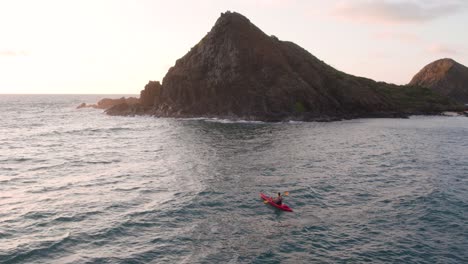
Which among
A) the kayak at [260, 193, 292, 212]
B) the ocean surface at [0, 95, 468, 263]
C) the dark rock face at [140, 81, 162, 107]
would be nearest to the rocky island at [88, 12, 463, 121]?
the dark rock face at [140, 81, 162, 107]

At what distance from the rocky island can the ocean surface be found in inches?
1665

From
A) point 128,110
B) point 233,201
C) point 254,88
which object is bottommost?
point 233,201

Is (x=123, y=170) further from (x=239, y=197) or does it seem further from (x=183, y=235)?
(x=183, y=235)

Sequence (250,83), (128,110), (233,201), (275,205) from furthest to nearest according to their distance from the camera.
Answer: (128,110) → (250,83) → (233,201) → (275,205)

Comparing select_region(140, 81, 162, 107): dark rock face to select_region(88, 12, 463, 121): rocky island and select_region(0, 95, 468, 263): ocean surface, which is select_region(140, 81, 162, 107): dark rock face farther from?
select_region(0, 95, 468, 263): ocean surface

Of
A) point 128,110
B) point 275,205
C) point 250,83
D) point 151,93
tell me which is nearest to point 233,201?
point 275,205

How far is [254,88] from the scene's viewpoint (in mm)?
120562

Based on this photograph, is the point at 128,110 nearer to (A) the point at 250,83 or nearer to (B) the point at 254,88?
(A) the point at 250,83

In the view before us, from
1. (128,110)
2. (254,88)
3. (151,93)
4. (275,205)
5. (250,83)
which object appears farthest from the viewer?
A: (128,110)

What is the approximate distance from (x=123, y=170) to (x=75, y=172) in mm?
6552

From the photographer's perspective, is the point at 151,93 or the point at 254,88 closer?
the point at 254,88

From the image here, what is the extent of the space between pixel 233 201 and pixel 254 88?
8525cm

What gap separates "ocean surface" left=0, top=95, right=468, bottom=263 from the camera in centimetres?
2750

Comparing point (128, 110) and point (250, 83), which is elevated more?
point (250, 83)
